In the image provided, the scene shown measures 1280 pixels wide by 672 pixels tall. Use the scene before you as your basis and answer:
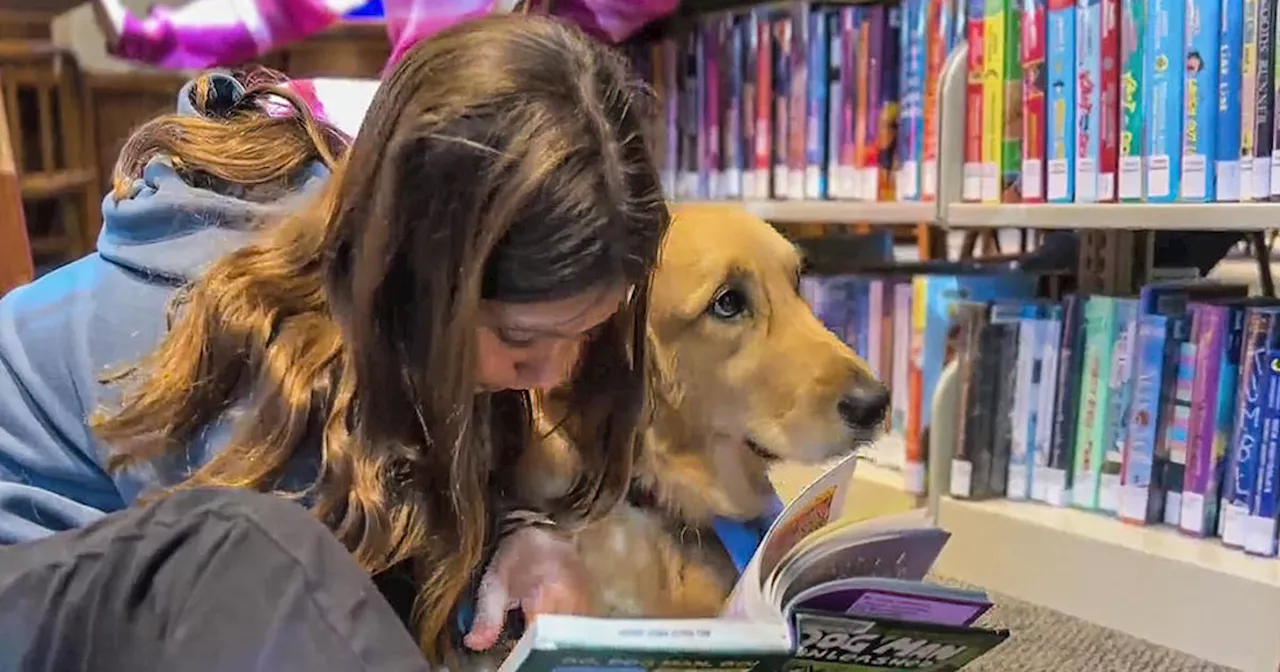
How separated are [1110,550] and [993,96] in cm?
61

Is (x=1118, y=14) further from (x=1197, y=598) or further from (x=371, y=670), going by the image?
(x=371, y=670)

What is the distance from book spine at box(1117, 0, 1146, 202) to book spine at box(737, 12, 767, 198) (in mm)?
665

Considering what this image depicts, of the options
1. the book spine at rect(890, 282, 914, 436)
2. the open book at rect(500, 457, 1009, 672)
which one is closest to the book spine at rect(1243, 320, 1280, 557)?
the book spine at rect(890, 282, 914, 436)

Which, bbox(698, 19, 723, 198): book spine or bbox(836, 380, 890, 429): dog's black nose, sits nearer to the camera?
bbox(836, 380, 890, 429): dog's black nose

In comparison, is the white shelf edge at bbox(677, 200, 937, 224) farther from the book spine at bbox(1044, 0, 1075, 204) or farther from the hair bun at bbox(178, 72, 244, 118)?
Answer: the hair bun at bbox(178, 72, 244, 118)

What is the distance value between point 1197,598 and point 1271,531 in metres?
0.11

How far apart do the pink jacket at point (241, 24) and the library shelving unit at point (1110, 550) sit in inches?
22.1

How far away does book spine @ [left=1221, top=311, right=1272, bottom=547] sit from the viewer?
147cm

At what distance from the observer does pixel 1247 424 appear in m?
1.48

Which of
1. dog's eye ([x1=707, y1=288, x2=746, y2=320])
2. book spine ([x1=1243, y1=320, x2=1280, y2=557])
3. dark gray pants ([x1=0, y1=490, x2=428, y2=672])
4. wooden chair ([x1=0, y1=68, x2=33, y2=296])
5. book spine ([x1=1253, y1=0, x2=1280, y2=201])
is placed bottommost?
book spine ([x1=1243, y1=320, x2=1280, y2=557])

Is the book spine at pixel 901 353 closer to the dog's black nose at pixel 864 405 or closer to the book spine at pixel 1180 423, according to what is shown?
the book spine at pixel 1180 423

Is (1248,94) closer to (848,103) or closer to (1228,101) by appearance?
(1228,101)

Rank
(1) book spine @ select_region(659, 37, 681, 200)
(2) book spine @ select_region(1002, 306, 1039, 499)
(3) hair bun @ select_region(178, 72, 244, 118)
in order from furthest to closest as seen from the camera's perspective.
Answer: (1) book spine @ select_region(659, 37, 681, 200), (2) book spine @ select_region(1002, 306, 1039, 499), (3) hair bun @ select_region(178, 72, 244, 118)

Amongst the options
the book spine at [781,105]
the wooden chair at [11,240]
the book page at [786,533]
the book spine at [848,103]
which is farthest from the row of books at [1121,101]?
the wooden chair at [11,240]
